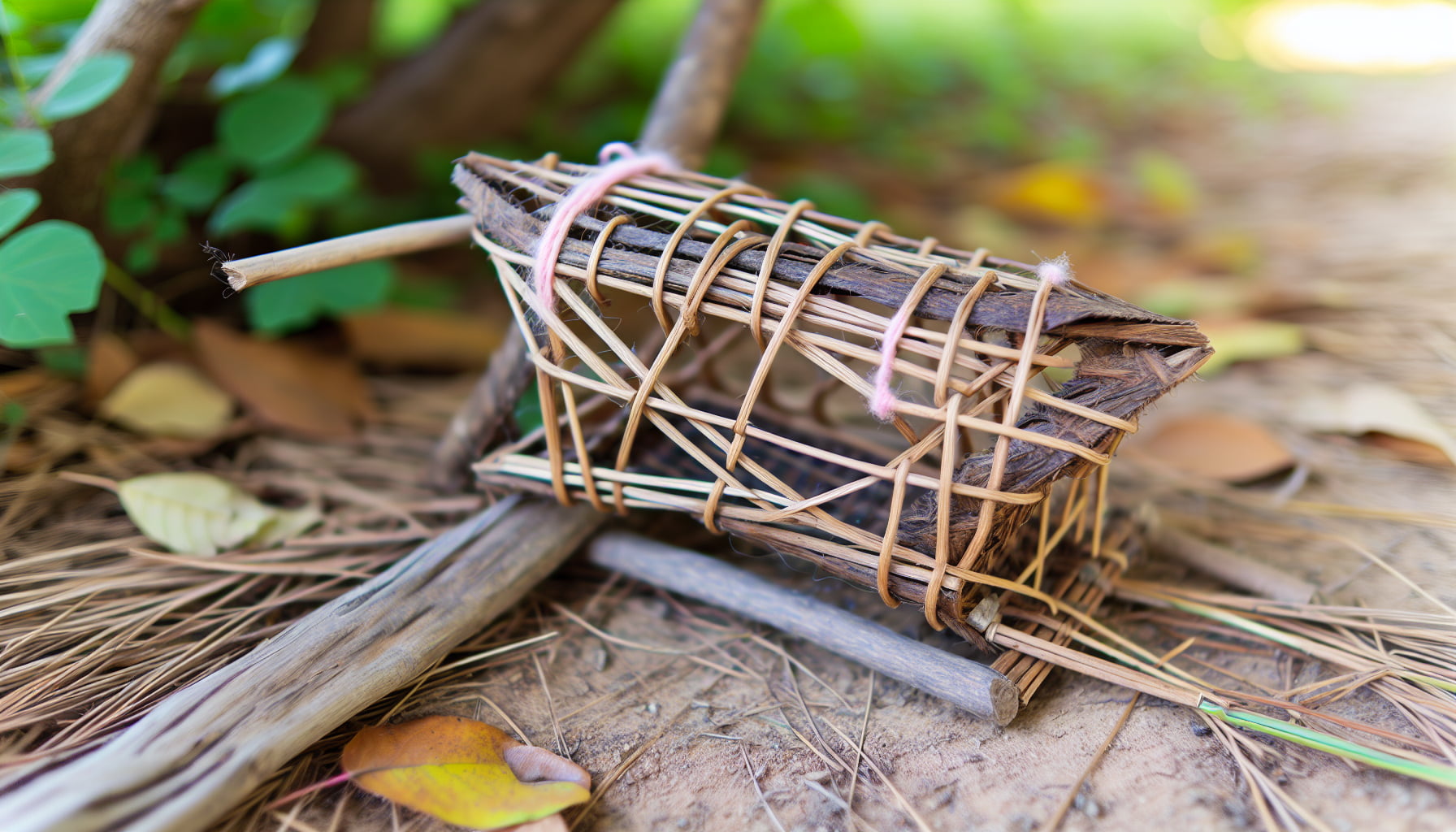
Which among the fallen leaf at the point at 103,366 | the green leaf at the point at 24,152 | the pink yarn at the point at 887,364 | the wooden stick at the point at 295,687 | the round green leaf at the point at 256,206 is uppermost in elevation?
the green leaf at the point at 24,152

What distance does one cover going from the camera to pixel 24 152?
1204 millimetres

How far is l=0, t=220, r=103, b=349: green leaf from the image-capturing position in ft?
3.68

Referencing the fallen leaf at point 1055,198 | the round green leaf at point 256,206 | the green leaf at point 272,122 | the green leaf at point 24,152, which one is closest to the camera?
the green leaf at point 24,152

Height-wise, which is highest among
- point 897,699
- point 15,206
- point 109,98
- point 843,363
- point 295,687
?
point 109,98

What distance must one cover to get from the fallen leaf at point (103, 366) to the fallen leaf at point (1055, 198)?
2459mm

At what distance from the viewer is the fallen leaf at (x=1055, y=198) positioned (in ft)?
8.94

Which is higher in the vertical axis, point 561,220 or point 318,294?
point 561,220

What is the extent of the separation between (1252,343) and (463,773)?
1.81m

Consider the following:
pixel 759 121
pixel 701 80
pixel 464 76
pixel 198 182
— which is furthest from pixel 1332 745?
pixel 759 121

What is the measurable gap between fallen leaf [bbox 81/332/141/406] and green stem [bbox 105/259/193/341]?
5.5 inches

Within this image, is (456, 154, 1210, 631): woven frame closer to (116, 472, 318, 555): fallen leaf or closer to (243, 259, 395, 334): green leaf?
(116, 472, 318, 555): fallen leaf

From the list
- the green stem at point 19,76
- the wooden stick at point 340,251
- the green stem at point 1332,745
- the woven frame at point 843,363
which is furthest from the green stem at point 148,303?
the green stem at point 1332,745

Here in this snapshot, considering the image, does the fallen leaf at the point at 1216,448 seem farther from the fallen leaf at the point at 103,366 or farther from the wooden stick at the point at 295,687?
the fallen leaf at the point at 103,366

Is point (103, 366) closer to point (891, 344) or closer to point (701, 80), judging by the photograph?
point (701, 80)
